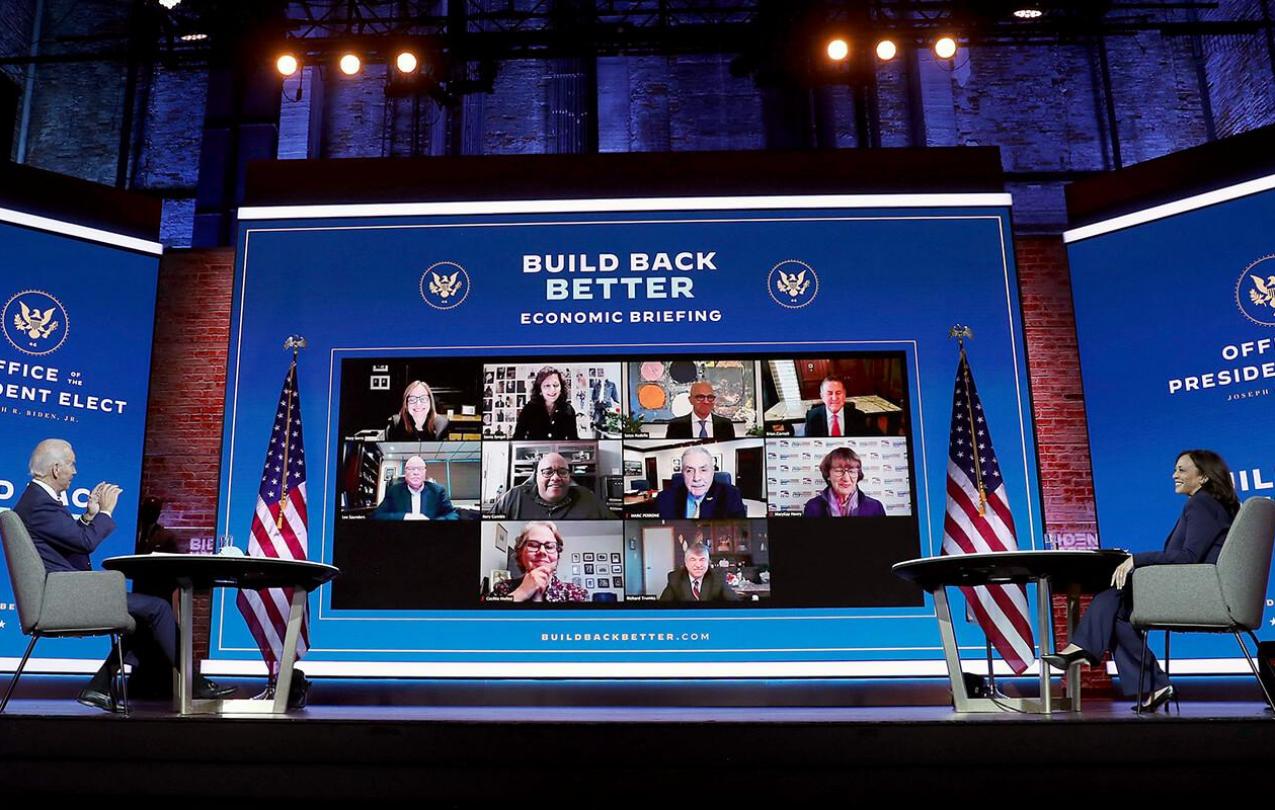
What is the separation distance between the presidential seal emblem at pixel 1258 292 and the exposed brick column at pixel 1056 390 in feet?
3.74

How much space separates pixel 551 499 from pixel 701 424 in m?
1.15

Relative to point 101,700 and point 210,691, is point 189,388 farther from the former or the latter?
point 101,700

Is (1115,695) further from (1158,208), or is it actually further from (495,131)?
(495,131)

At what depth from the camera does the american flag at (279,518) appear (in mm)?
6926

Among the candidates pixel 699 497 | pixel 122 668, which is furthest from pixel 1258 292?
pixel 122 668

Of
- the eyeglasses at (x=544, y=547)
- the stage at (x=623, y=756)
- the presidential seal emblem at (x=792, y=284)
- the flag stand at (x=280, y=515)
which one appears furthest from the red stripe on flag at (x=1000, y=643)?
the flag stand at (x=280, y=515)

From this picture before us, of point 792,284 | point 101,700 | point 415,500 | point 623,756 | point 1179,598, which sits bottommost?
point 623,756

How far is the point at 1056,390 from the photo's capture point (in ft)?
26.5

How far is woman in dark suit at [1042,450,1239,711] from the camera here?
197 inches

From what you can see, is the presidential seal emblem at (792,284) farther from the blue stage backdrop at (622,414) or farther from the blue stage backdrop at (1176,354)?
the blue stage backdrop at (1176,354)

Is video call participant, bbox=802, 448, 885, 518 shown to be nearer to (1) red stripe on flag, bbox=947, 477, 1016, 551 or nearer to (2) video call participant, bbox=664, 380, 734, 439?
(1) red stripe on flag, bbox=947, 477, 1016, 551

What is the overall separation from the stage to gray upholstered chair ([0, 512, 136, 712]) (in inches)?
29.6

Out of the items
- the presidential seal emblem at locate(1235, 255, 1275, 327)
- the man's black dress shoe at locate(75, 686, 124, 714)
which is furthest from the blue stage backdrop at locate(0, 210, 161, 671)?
the presidential seal emblem at locate(1235, 255, 1275, 327)

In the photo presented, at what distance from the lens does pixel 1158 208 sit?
7832 mm
